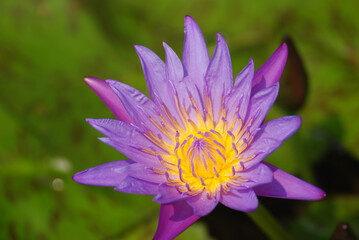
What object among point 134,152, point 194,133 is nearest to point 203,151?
point 194,133

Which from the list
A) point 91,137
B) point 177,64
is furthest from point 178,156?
point 91,137

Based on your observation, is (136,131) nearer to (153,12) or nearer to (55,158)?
(55,158)

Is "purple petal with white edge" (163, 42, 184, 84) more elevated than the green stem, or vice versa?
"purple petal with white edge" (163, 42, 184, 84)

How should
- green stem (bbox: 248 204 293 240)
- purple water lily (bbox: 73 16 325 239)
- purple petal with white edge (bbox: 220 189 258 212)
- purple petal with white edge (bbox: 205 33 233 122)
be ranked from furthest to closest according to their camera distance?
green stem (bbox: 248 204 293 240) → purple petal with white edge (bbox: 205 33 233 122) → purple water lily (bbox: 73 16 325 239) → purple petal with white edge (bbox: 220 189 258 212)

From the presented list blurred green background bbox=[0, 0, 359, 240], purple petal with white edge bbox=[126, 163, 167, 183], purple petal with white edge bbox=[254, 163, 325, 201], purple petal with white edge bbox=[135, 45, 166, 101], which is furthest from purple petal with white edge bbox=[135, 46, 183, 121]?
blurred green background bbox=[0, 0, 359, 240]

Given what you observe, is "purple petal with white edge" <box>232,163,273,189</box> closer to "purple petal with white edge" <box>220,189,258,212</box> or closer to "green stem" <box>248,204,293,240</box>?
"purple petal with white edge" <box>220,189,258,212</box>

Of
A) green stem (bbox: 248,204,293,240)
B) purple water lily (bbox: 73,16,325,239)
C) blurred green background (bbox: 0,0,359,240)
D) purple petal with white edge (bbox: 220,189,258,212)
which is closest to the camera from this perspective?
purple petal with white edge (bbox: 220,189,258,212)
